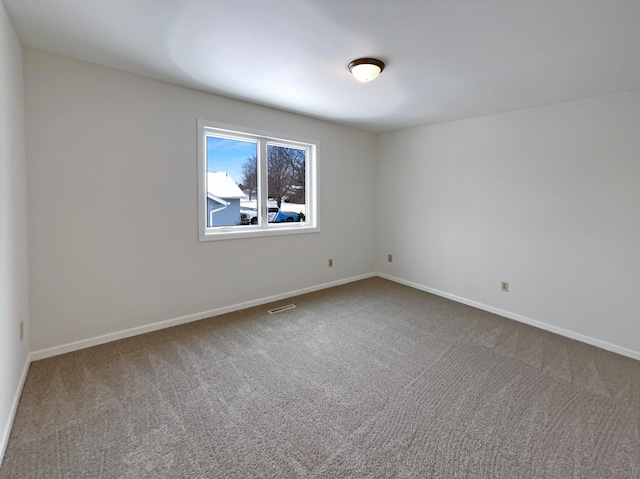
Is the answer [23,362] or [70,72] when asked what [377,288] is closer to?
[23,362]

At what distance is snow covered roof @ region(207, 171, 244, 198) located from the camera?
347cm

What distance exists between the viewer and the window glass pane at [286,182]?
4.02 m

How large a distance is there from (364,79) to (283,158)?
6.07 ft

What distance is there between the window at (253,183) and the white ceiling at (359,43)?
64 centimetres

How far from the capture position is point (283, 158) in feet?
13.5

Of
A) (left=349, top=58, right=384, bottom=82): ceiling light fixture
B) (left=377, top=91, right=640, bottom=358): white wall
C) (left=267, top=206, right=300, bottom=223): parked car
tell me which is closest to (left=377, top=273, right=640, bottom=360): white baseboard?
(left=377, top=91, right=640, bottom=358): white wall

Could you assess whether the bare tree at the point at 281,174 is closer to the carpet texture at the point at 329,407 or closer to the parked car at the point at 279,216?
the parked car at the point at 279,216

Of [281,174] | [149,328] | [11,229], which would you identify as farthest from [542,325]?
[11,229]

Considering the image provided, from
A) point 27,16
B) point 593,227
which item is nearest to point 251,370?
point 27,16

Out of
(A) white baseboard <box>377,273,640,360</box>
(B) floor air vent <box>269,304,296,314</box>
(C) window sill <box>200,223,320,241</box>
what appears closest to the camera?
(A) white baseboard <box>377,273,640,360</box>

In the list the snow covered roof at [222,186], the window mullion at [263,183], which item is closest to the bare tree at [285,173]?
→ the window mullion at [263,183]

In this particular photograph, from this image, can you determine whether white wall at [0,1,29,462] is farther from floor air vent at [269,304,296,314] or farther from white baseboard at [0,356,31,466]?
floor air vent at [269,304,296,314]

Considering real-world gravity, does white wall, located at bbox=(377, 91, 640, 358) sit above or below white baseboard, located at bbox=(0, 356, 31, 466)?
above

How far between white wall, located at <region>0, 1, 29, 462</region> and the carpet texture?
8.3 inches
